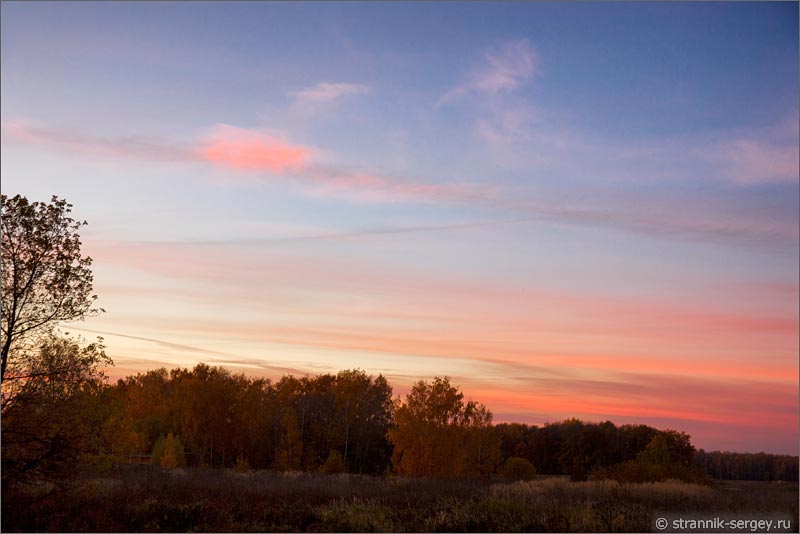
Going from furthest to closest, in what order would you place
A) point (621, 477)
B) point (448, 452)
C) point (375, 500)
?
1. point (448, 452)
2. point (621, 477)
3. point (375, 500)

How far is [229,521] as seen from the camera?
77.2ft

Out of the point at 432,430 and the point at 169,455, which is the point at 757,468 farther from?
the point at 169,455

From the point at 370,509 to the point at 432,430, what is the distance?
3321 centimetres

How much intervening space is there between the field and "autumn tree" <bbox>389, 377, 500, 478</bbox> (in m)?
27.8

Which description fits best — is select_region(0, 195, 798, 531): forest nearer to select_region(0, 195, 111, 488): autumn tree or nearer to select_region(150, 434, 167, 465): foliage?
select_region(0, 195, 111, 488): autumn tree

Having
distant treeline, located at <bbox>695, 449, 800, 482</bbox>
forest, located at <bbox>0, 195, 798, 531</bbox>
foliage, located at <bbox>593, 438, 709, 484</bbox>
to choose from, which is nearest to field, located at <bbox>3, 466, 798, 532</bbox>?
forest, located at <bbox>0, 195, 798, 531</bbox>

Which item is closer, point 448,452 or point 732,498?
point 732,498

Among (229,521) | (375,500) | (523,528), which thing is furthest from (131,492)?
(523,528)

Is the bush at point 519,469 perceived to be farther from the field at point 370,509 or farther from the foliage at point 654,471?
the field at point 370,509

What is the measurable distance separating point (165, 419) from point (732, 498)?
69.1m

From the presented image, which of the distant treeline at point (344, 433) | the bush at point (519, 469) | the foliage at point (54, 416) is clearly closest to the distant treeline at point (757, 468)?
the distant treeline at point (344, 433)

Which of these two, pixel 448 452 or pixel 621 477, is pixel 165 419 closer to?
pixel 448 452

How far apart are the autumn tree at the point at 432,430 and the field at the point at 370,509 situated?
27818 mm

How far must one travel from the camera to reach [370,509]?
86.7 feet
